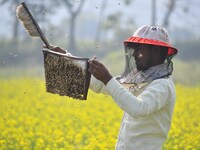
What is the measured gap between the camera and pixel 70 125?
10438 millimetres

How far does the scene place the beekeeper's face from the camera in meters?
4.41

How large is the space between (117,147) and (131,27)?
187ft

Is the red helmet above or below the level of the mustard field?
above

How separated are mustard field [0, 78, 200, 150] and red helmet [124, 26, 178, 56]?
176cm

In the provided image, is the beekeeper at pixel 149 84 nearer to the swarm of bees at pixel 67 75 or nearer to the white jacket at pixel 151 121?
the white jacket at pixel 151 121

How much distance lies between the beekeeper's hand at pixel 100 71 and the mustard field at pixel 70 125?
1.87 meters

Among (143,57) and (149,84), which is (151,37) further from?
(149,84)

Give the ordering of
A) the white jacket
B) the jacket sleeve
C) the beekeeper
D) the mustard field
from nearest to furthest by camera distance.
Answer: the jacket sleeve, the white jacket, the beekeeper, the mustard field

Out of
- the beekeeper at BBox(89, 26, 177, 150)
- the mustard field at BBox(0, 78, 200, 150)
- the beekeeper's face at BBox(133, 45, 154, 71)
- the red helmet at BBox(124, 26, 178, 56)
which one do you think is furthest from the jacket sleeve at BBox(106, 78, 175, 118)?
the mustard field at BBox(0, 78, 200, 150)

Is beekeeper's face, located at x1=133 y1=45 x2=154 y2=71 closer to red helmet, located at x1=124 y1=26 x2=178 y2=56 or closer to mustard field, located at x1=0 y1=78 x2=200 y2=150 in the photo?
red helmet, located at x1=124 y1=26 x2=178 y2=56

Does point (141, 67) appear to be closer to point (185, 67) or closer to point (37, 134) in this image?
point (37, 134)

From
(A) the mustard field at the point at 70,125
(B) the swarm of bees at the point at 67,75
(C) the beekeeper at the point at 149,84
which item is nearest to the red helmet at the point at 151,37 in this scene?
(C) the beekeeper at the point at 149,84

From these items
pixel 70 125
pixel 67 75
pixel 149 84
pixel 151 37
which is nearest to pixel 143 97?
pixel 149 84

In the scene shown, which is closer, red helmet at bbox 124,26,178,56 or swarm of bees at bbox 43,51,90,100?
red helmet at bbox 124,26,178,56
